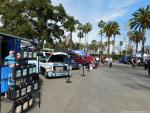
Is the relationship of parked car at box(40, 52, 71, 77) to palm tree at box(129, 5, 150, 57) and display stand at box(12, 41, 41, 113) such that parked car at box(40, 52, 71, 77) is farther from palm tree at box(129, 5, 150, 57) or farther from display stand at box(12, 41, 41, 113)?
palm tree at box(129, 5, 150, 57)

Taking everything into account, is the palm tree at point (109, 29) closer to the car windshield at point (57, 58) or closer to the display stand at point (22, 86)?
the car windshield at point (57, 58)

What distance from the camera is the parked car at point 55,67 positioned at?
27.1 m

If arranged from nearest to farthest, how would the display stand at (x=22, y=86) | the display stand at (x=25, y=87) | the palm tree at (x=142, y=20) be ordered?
the display stand at (x=22, y=86)
the display stand at (x=25, y=87)
the palm tree at (x=142, y=20)

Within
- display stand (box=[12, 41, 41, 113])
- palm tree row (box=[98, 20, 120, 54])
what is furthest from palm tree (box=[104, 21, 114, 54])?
display stand (box=[12, 41, 41, 113])

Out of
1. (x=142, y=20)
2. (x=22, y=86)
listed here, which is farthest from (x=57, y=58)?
(x=142, y=20)

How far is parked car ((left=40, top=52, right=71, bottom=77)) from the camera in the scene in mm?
27142

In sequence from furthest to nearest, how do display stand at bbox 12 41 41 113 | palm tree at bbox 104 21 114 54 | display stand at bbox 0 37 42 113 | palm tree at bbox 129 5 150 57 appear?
1. palm tree at bbox 104 21 114 54
2. palm tree at bbox 129 5 150 57
3. display stand at bbox 12 41 41 113
4. display stand at bbox 0 37 42 113

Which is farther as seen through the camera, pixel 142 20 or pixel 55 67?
pixel 142 20

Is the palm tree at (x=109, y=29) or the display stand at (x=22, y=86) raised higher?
the palm tree at (x=109, y=29)

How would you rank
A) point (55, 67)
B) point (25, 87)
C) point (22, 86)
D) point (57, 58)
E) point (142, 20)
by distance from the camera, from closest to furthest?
point (22, 86) < point (25, 87) < point (55, 67) < point (57, 58) < point (142, 20)

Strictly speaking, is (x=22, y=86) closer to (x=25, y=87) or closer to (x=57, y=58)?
(x=25, y=87)

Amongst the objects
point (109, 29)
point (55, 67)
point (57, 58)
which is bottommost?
point (55, 67)

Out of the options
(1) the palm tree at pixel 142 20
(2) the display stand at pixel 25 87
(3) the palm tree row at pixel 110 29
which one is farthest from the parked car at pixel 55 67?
(3) the palm tree row at pixel 110 29

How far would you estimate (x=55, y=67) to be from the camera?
2769 cm
